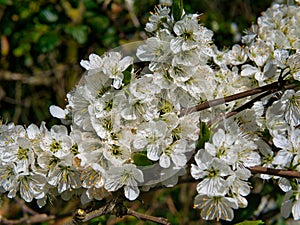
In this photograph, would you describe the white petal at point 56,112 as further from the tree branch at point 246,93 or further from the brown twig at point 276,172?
the brown twig at point 276,172

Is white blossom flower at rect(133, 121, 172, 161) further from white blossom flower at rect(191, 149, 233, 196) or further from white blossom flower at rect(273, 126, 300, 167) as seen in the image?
white blossom flower at rect(273, 126, 300, 167)

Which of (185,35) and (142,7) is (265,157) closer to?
(185,35)

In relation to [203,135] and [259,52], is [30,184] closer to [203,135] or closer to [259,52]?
[203,135]

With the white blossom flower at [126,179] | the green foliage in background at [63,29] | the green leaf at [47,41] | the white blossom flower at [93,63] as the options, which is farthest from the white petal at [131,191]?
the green leaf at [47,41]

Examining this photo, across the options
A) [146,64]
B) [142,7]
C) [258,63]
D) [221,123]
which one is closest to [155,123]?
[221,123]

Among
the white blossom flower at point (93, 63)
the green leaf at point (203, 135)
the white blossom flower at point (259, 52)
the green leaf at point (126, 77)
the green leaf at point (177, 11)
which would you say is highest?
the green leaf at point (177, 11)

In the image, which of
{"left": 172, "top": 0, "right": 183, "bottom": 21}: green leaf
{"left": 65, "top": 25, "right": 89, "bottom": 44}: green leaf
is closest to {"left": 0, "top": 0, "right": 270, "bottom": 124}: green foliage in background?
{"left": 65, "top": 25, "right": 89, "bottom": 44}: green leaf

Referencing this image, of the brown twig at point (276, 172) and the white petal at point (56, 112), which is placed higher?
the white petal at point (56, 112)
